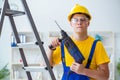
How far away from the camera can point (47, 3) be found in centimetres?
466

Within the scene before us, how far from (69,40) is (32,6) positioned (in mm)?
2939

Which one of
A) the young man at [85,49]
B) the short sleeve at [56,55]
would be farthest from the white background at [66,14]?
the young man at [85,49]

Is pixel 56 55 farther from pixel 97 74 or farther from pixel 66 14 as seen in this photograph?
pixel 66 14

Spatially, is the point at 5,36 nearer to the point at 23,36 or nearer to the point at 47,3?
the point at 23,36

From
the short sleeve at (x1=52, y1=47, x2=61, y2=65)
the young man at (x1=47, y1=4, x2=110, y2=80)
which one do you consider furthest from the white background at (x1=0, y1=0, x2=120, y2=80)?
the young man at (x1=47, y1=4, x2=110, y2=80)

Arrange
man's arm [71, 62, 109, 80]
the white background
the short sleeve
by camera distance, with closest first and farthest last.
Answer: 1. man's arm [71, 62, 109, 80]
2. the short sleeve
3. the white background

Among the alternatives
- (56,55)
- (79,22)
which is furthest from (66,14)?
(79,22)

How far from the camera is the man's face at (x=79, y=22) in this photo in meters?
1.85

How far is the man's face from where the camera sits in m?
1.85

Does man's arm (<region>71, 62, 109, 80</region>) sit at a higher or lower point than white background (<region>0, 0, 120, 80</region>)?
lower

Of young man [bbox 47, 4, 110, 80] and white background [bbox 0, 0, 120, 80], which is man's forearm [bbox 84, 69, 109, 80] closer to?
young man [bbox 47, 4, 110, 80]

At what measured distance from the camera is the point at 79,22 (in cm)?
185

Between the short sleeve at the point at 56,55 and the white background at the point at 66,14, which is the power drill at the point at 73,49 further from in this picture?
the white background at the point at 66,14

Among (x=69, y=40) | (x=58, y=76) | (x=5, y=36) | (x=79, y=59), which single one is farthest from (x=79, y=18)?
(x=5, y=36)
